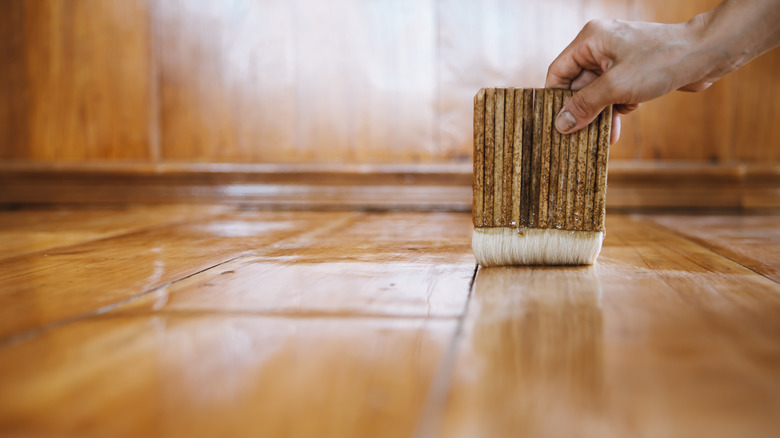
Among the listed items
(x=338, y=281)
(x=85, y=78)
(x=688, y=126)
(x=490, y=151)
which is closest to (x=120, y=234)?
(x=338, y=281)

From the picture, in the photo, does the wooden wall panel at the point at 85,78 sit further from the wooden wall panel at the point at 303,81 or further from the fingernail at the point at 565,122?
the fingernail at the point at 565,122

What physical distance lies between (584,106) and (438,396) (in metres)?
0.34

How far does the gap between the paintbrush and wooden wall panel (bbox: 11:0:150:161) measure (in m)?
1.02

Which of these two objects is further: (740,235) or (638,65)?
(740,235)

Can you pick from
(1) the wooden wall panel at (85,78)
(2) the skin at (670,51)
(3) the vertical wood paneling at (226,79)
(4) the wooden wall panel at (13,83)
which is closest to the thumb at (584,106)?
(2) the skin at (670,51)

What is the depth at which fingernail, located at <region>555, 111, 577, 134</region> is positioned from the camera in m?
0.50

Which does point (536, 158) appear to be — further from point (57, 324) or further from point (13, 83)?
point (13, 83)

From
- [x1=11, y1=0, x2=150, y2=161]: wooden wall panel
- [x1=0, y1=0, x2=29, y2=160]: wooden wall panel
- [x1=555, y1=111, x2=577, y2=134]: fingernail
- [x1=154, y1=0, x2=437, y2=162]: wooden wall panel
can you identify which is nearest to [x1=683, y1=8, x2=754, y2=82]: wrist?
[x1=555, y1=111, x2=577, y2=134]: fingernail

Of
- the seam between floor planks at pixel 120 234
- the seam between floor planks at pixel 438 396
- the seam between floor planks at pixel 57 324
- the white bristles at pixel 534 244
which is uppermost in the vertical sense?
the white bristles at pixel 534 244

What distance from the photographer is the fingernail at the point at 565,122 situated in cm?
50

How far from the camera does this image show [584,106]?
49 cm

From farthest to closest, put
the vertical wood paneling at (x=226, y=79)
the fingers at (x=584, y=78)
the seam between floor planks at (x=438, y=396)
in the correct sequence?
the vertical wood paneling at (x=226, y=79) → the fingers at (x=584, y=78) → the seam between floor planks at (x=438, y=396)

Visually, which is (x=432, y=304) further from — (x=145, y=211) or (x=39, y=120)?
(x=39, y=120)

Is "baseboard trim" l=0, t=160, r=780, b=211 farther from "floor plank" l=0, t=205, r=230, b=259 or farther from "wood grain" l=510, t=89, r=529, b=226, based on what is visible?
"wood grain" l=510, t=89, r=529, b=226
